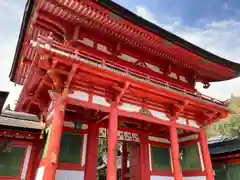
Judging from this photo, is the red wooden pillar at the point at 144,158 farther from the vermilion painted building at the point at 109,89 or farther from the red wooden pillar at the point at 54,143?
the red wooden pillar at the point at 54,143

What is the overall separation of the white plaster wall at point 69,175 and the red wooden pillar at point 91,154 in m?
0.24

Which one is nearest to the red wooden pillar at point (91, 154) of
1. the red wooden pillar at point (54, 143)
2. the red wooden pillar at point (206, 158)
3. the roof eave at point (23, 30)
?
the red wooden pillar at point (54, 143)

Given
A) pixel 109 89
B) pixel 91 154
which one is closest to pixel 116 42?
pixel 109 89

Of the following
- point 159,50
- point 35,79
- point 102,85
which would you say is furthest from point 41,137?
point 159,50

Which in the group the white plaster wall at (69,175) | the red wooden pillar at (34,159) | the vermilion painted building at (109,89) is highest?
the vermilion painted building at (109,89)

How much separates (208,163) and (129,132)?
14.7ft

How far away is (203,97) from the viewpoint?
10.4m

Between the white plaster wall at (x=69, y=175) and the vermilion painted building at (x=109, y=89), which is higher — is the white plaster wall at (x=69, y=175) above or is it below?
below

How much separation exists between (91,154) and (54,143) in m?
3.00

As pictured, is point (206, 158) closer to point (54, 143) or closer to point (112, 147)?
point (112, 147)

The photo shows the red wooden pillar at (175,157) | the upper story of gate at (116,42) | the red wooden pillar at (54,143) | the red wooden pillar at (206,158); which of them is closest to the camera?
the red wooden pillar at (54,143)

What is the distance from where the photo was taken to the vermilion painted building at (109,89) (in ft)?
23.8

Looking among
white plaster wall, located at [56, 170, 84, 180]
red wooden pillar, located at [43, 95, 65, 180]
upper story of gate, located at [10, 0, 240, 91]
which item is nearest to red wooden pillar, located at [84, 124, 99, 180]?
white plaster wall, located at [56, 170, 84, 180]

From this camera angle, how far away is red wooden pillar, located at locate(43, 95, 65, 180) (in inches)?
243
